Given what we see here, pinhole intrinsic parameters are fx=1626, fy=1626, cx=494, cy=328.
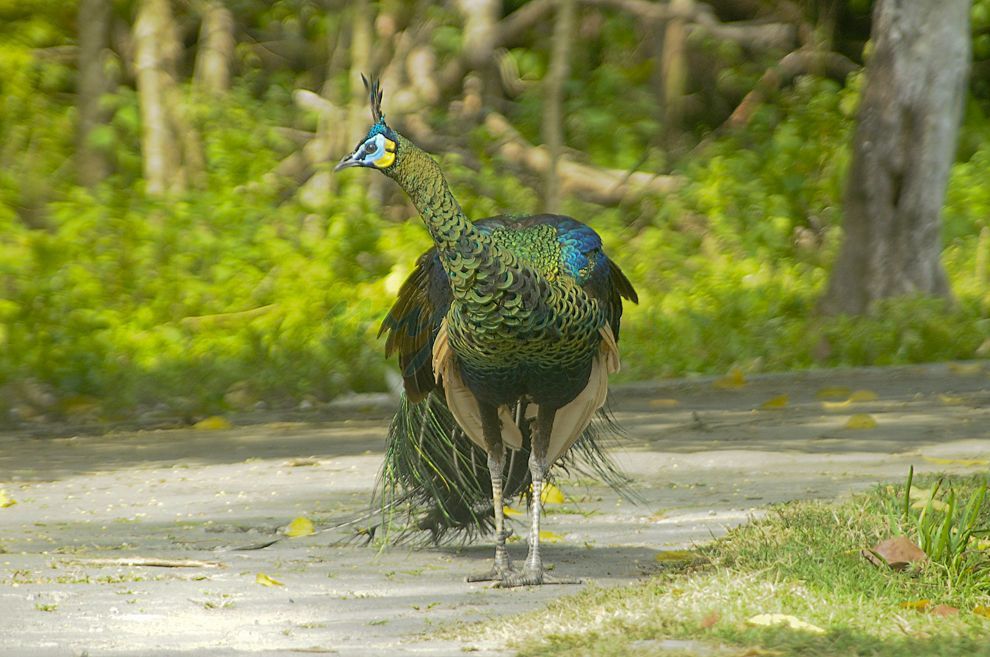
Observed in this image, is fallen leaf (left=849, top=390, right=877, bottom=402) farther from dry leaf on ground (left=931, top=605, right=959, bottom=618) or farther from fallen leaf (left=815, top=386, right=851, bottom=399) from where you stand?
dry leaf on ground (left=931, top=605, right=959, bottom=618)

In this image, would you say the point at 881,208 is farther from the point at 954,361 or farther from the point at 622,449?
the point at 622,449

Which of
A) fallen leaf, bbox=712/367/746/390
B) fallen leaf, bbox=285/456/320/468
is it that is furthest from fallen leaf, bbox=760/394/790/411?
fallen leaf, bbox=285/456/320/468

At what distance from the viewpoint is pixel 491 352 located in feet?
17.2

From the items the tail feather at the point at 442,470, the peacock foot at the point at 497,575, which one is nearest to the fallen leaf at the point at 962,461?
the tail feather at the point at 442,470

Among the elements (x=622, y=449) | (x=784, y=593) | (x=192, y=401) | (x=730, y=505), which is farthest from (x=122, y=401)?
(x=784, y=593)

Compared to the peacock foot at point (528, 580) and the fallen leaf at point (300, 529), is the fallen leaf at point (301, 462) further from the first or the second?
the peacock foot at point (528, 580)

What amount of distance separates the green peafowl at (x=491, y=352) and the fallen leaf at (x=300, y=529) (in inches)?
24.5

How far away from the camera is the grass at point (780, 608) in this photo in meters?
4.21

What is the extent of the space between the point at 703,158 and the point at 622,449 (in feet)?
26.5

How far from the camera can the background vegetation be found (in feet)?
38.3

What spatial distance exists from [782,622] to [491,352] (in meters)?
1.35

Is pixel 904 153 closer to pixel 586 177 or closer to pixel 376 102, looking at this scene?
pixel 586 177

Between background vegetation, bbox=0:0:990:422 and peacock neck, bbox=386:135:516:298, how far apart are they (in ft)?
19.7

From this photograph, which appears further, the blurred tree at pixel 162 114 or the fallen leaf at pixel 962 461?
the blurred tree at pixel 162 114
